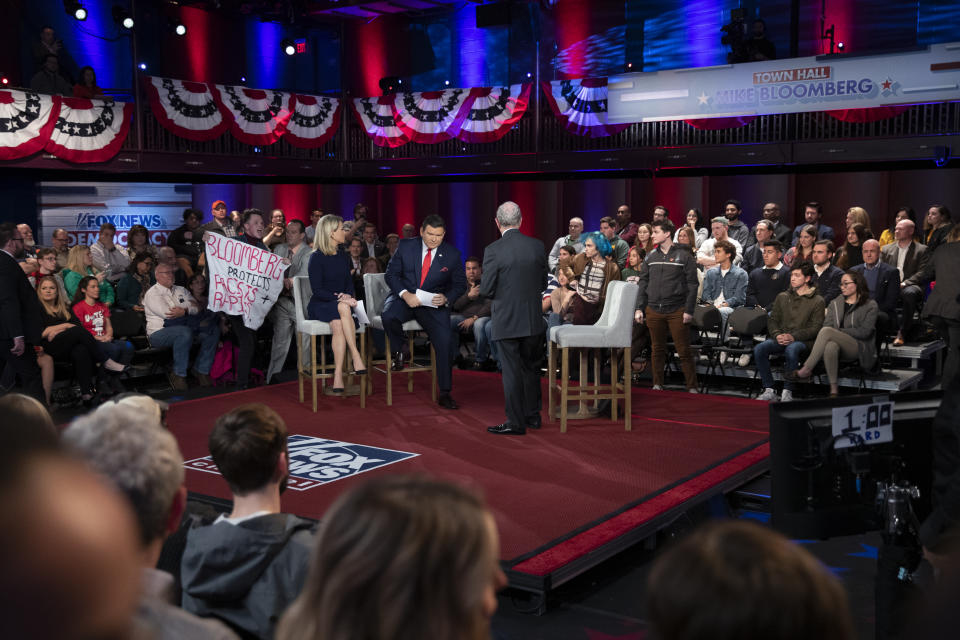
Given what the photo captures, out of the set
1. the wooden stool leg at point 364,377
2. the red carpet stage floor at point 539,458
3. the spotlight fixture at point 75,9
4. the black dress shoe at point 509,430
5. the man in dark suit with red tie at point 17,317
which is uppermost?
the spotlight fixture at point 75,9

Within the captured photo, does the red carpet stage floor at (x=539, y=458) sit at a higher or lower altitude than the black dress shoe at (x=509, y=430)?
lower

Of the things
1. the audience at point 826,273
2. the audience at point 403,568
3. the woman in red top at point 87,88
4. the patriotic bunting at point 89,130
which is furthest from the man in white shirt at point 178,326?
the audience at point 403,568

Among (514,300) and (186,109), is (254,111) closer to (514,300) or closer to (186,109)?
(186,109)

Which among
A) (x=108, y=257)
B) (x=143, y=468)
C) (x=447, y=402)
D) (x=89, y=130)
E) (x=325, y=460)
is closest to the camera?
(x=143, y=468)

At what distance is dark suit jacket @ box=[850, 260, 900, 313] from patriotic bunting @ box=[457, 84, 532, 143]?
671 cm

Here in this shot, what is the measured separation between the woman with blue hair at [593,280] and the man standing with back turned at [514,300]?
1.61 ft

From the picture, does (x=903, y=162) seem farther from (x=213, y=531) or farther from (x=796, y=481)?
(x=213, y=531)

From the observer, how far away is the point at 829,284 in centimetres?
890

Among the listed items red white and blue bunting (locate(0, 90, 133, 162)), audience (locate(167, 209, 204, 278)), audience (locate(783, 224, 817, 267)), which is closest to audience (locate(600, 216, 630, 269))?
audience (locate(783, 224, 817, 267))

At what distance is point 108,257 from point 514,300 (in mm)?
6202

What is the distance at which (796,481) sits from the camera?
9.66 ft

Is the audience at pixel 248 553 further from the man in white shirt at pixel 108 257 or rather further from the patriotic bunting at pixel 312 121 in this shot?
the patriotic bunting at pixel 312 121

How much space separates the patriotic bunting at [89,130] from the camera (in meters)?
12.4

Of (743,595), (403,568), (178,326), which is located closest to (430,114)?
(178,326)
